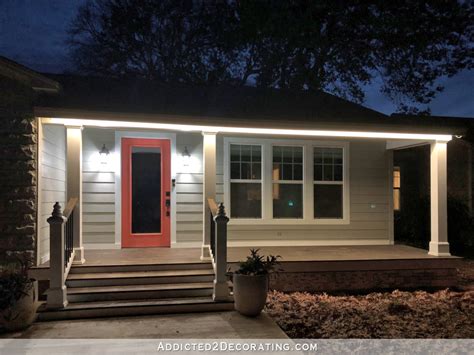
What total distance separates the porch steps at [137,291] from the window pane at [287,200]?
2.71m

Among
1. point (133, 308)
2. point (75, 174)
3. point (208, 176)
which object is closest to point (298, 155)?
point (208, 176)

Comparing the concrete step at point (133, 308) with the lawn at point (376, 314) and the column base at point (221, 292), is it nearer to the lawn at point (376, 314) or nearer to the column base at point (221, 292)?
the column base at point (221, 292)

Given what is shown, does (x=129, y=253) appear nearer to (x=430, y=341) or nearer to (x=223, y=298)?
(x=223, y=298)

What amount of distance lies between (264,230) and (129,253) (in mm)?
2776

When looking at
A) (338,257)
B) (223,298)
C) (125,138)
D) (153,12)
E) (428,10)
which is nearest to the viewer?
(223,298)

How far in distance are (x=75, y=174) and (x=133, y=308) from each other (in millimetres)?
2207

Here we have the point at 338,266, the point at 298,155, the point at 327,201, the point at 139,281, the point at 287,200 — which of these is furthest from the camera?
the point at 327,201

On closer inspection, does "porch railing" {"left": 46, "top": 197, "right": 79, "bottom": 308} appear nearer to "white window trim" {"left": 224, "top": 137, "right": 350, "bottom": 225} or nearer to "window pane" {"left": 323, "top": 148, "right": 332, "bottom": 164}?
"white window trim" {"left": 224, "top": 137, "right": 350, "bottom": 225}

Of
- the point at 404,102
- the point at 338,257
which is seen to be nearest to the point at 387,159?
the point at 338,257

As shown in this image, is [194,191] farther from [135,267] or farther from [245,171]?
[135,267]

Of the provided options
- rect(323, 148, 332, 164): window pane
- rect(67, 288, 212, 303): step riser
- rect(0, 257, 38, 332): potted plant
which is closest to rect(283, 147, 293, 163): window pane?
rect(323, 148, 332, 164): window pane

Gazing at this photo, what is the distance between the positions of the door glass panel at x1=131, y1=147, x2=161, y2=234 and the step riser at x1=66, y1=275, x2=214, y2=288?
2.02m

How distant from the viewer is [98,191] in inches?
287

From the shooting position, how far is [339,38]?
13.8m
